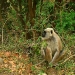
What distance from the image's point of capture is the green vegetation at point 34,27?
664cm

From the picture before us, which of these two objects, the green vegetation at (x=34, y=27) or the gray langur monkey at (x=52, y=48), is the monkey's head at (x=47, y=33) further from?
the green vegetation at (x=34, y=27)

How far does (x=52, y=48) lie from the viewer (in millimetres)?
6445

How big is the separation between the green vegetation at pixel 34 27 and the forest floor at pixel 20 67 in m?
0.03

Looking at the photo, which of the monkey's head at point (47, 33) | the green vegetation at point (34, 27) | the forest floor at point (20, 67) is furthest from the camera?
the green vegetation at point (34, 27)

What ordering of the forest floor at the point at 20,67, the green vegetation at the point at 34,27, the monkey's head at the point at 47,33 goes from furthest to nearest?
the green vegetation at the point at 34,27 < the forest floor at the point at 20,67 < the monkey's head at the point at 47,33

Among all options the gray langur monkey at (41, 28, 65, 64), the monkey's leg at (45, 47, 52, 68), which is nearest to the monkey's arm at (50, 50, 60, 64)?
the gray langur monkey at (41, 28, 65, 64)

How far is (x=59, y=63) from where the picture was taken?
646cm

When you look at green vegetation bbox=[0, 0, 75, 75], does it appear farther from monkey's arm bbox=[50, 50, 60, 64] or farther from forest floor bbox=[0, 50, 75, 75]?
monkey's arm bbox=[50, 50, 60, 64]

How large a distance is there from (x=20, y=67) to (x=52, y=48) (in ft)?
3.14

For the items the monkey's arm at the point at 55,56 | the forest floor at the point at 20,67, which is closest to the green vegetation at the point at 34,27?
the forest floor at the point at 20,67

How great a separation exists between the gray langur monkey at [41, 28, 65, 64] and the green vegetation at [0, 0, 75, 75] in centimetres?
18

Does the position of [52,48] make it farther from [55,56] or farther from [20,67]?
[20,67]

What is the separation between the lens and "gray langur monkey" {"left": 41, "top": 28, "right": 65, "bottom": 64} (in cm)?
631

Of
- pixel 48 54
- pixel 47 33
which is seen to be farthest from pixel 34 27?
pixel 48 54
